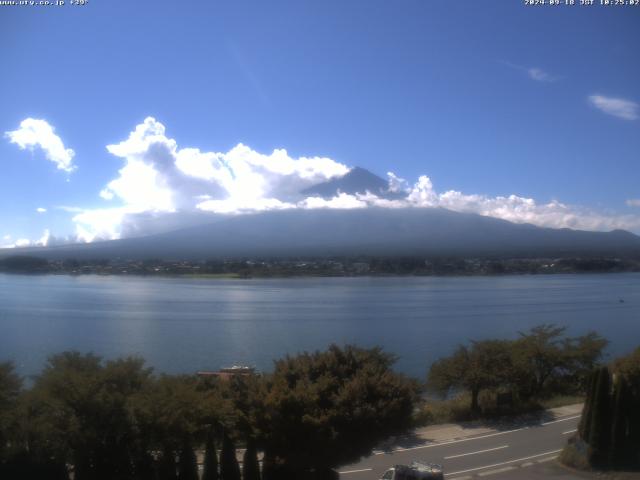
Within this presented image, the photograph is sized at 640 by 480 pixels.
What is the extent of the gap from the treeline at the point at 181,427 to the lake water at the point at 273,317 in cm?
873

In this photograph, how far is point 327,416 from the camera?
506 cm

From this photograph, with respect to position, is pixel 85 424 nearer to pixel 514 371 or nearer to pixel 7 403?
pixel 7 403

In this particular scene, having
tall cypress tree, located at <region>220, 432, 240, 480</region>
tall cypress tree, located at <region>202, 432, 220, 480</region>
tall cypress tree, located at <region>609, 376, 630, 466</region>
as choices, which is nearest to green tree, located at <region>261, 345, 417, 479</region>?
tall cypress tree, located at <region>220, 432, 240, 480</region>

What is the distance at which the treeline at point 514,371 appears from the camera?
10165mm

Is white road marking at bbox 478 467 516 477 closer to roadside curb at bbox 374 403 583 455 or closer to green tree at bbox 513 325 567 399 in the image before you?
roadside curb at bbox 374 403 583 455

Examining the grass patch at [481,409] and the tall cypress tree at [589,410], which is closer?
the tall cypress tree at [589,410]

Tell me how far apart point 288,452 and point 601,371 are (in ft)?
11.5

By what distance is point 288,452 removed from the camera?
5211 mm

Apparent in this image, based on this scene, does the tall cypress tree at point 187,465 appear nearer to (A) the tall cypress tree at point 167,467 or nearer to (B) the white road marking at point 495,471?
(A) the tall cypress tree at point 167,467

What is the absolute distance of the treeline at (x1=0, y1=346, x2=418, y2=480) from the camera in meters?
5.00

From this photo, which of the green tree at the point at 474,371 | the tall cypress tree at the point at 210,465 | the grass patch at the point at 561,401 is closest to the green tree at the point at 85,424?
the tall cypress tree at the point at 210,465

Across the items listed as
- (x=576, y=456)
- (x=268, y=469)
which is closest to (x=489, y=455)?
(x=576, y=456)

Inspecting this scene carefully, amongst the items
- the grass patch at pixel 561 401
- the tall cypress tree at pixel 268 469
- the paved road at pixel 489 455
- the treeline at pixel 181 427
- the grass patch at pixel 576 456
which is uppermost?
the treeline at pixel 181 427

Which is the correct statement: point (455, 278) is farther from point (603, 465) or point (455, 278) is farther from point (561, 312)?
point (603, 465)
